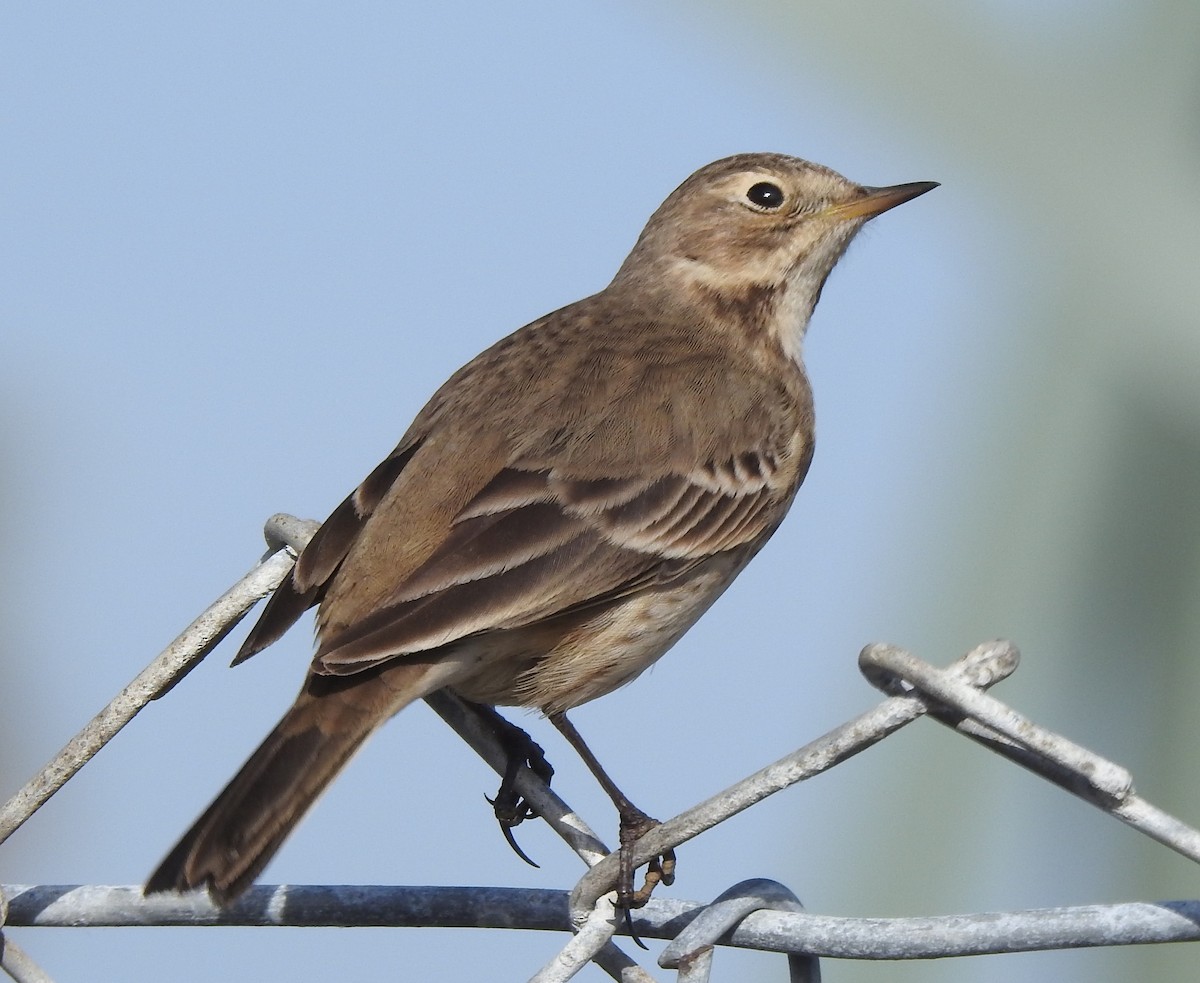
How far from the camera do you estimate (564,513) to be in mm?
4656

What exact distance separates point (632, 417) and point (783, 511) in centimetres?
62

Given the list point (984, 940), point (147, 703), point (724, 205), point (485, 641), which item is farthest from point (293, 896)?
point (724, 205)

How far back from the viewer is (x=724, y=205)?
6.57 m

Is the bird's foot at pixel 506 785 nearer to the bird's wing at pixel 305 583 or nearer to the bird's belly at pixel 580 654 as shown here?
the bird's belly at pixel 580 654

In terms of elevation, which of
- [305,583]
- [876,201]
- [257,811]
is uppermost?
[876,201]

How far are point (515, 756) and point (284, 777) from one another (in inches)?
58.7

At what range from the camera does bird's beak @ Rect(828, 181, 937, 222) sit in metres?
6.12

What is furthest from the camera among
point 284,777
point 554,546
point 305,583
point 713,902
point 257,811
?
point 554,546

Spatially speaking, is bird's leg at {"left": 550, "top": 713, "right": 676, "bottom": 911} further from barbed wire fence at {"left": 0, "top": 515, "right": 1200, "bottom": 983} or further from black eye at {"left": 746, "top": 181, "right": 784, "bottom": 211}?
black eye at {"left": 746, "top": 181, "right": 784, "bottom": 211}

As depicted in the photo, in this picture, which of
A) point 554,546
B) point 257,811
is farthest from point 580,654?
point 257,811

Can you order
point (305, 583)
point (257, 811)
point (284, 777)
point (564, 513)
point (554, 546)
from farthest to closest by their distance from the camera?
point (564, 513) → point (554, 546) → point (305, 583) → point (284, 777) → point (257, 811)

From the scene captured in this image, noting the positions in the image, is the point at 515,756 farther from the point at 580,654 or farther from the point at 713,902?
the point at 713,902

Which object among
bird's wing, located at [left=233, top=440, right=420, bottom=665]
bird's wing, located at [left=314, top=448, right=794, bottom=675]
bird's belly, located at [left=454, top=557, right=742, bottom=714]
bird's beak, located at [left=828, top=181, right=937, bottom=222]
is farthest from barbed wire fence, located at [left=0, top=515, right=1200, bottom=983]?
bird's beak, located at [left=828, top=181, right=937, bottom=222]

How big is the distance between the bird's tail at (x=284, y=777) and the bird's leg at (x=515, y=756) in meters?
0.97
